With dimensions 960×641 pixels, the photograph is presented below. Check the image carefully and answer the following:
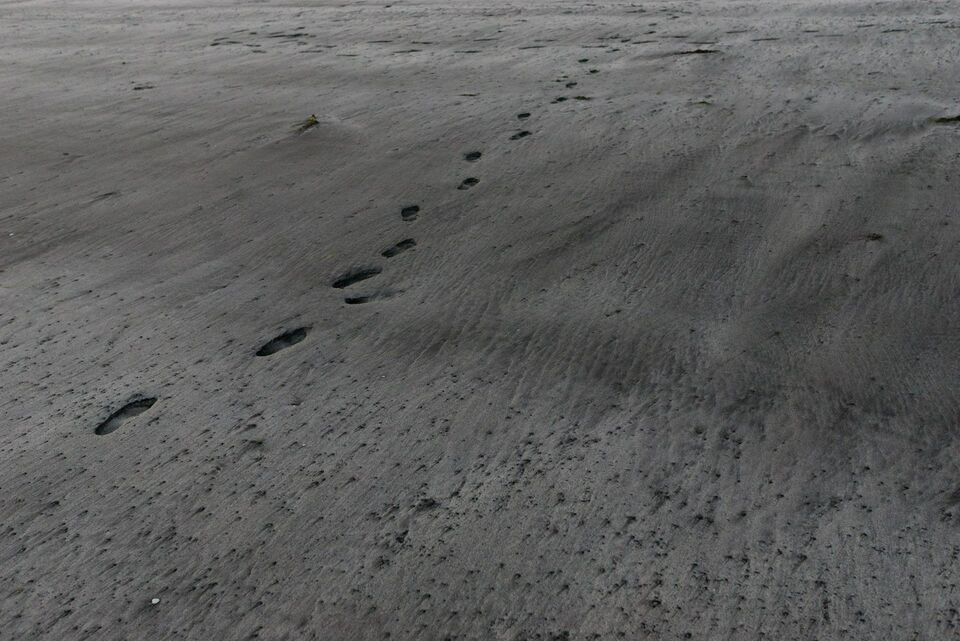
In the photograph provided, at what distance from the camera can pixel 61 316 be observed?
9.88 ft

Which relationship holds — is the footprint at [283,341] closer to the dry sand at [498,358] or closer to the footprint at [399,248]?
the dry sand at [498,358]

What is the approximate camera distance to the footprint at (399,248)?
3230 millimetres

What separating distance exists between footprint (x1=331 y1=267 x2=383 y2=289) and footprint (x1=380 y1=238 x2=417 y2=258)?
0.10 meters

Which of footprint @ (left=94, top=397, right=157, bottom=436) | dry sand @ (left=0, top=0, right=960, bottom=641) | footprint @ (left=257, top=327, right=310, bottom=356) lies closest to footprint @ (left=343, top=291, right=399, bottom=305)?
dry sand @ (left=0, top=0, right=960, bottom=641)

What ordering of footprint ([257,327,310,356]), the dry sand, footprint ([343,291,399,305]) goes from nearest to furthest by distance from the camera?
the dry sand, footprint ([257,327,310,356]), footprint ([343,291,399,305])

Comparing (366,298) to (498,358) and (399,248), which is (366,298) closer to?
(399,248)

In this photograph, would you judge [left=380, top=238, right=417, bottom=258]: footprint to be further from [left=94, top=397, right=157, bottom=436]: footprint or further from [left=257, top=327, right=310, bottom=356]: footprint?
[left=94, top=397, right=157, bottom=436]: footprint

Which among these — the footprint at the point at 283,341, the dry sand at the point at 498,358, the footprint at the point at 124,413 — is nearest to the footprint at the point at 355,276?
the dry sand at the point at 498,358

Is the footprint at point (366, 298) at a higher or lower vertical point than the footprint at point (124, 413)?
lower

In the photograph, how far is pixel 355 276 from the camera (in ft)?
10.3

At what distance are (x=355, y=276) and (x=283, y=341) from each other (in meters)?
0.43

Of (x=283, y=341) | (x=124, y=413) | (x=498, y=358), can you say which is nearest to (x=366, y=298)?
A: (x=283, y=341)

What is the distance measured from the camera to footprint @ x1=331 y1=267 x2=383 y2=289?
122 inches

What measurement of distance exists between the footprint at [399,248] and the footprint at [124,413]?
975 millimetres
